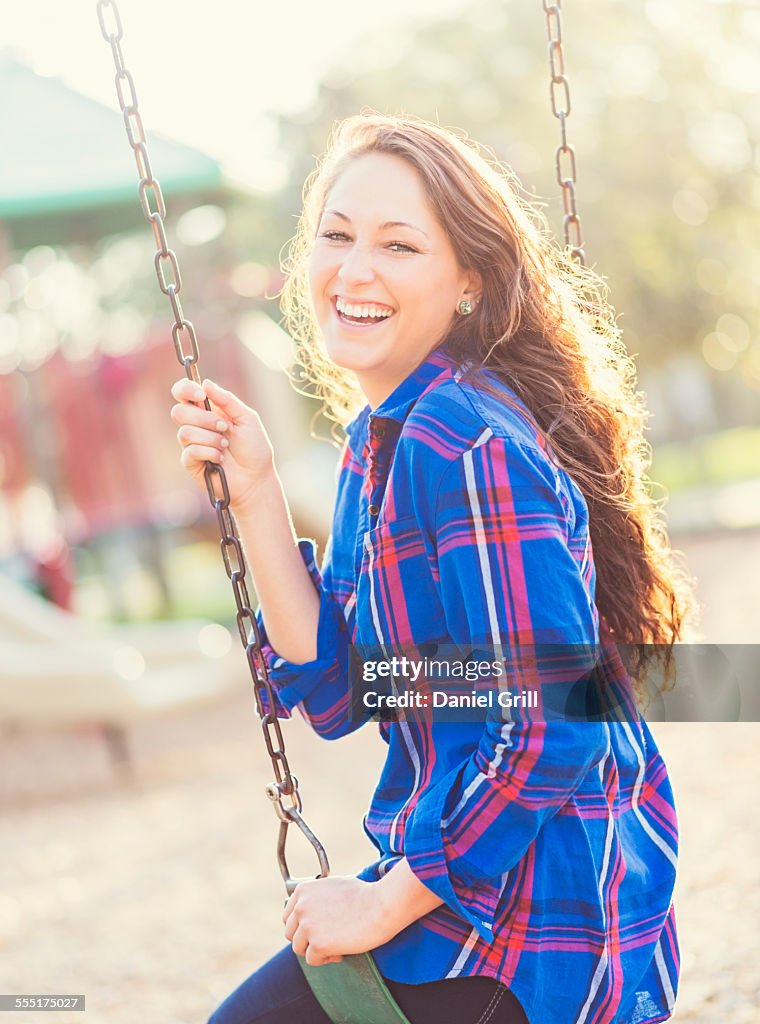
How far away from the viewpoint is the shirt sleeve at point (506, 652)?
144cm

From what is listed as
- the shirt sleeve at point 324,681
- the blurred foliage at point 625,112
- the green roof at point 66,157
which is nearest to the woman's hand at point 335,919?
the shirt sleeve at point 324,681

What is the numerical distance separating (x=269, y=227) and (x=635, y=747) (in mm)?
15495

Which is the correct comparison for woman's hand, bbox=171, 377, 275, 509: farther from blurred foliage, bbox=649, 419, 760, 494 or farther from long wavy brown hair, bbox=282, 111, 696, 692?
blurred foliage, bbox=649, 419, 760, 494

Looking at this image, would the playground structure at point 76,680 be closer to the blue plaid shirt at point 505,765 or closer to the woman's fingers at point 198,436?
the woman's fingers at point 198,436

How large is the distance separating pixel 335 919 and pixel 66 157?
8.49 meters

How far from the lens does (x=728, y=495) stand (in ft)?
60.4

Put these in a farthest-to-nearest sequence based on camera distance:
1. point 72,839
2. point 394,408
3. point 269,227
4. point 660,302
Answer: point 269,227 < point 660,302 < point 72,839 < point 394,408

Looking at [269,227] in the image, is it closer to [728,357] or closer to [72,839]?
[728,357]

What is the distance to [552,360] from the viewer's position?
5.75 feet

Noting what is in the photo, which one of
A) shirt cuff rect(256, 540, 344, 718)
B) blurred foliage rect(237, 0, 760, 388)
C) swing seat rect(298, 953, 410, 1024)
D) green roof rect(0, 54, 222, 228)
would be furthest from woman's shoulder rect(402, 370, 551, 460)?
blurred foliage rect(237, 0, 760, 388)

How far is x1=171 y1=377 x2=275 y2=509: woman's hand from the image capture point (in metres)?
1.86

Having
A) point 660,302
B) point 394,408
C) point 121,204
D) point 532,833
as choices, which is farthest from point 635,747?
point 660,302

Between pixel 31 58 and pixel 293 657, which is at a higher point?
pixel 31 58

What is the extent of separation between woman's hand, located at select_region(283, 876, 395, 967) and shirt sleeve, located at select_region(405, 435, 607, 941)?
0.32 ft
